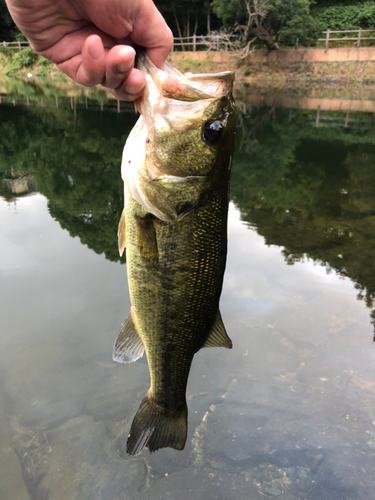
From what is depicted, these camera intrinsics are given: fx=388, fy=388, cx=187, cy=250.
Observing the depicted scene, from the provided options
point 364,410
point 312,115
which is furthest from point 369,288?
point 312,115

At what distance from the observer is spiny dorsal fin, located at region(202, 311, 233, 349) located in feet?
7.04

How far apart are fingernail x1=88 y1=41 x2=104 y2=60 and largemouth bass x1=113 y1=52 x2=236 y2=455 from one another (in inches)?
8.7

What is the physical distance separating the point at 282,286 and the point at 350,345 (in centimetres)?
120

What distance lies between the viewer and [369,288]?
4973mm

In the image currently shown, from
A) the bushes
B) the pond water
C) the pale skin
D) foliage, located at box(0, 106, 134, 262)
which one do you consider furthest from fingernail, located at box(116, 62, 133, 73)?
the bushes

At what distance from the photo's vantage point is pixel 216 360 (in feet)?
12.2

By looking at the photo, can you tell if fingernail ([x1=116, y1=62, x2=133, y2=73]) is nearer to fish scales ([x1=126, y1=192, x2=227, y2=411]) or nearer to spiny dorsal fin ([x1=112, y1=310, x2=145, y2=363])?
fish scales ([x1=126, y1=192, x2=227, y2=411])

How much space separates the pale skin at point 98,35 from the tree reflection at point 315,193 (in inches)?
149

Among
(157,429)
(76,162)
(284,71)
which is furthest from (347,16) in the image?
(157,429)

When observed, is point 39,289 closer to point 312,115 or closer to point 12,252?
point 12,252

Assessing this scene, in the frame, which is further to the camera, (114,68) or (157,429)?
(157,429)

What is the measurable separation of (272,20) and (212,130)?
28042 mm

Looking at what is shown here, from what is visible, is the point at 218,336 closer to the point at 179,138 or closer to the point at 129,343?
the point at 129,343

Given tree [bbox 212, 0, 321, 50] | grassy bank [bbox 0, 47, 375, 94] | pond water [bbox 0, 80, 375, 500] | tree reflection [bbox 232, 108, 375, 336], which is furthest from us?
grassy bank [bbox 0, 47, 375, 94]
